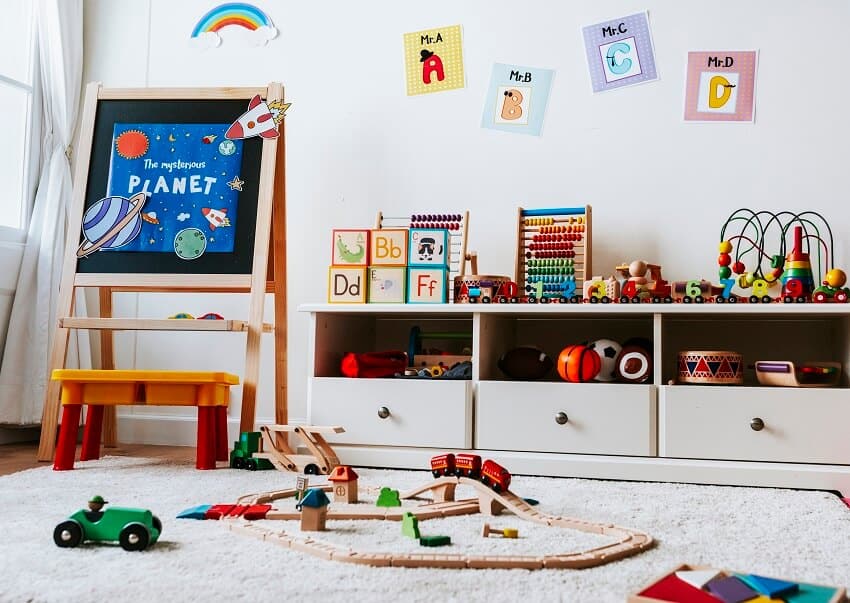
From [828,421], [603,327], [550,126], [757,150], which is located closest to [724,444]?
[828,421]

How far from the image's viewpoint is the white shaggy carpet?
0.97 metres

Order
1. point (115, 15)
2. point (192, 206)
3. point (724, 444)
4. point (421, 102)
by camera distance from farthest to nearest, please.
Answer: point (115, 15)
point (421, 102)
point (192, 206)
point (724, 444)

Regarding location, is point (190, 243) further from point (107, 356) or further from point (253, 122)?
point (107, 356)

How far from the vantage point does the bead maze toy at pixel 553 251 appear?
2.25 metres

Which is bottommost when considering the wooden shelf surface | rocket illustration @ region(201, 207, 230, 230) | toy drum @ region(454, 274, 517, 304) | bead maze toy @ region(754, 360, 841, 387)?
bead maze toy @ region(754, 360, 841, 387)

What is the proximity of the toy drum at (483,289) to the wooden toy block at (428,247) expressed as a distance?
0.08 metres

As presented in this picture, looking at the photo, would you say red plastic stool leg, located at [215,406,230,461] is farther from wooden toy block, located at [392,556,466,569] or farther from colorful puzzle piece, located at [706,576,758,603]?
colorful puzzle piece, located at [706,576,758,603]

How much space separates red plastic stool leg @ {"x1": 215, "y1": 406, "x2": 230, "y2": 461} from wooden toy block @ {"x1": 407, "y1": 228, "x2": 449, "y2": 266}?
616mm

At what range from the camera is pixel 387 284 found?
7.14 ft

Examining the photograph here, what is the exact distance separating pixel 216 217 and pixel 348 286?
0.42 meters

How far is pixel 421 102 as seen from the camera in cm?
257

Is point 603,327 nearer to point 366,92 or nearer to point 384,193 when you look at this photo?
point 384,193

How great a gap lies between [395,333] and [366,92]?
0.78 metres

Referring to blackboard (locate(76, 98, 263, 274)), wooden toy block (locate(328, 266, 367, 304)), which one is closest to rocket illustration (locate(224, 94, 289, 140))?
blackboard (locate(76, 98, 263, 274))
